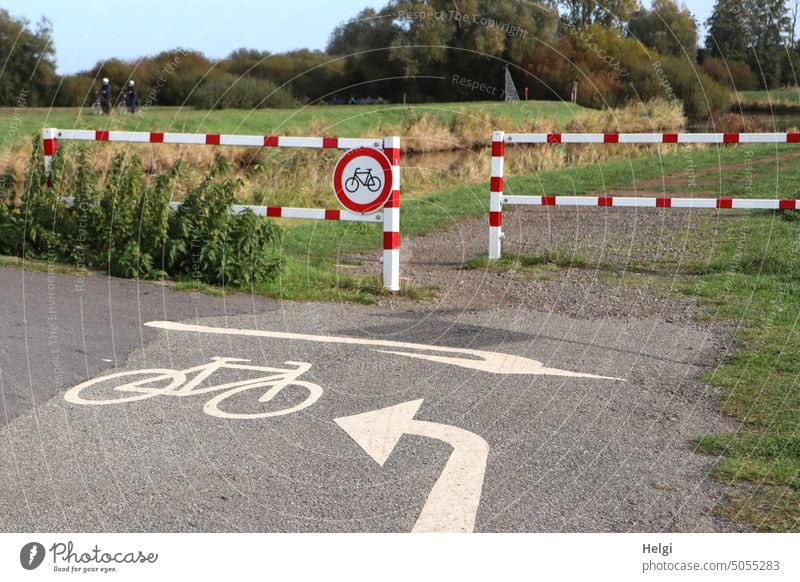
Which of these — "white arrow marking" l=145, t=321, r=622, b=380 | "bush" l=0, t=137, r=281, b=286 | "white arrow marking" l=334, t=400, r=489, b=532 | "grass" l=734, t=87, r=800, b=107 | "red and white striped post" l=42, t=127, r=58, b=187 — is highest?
"grass" l=734, t=87, r=800, b=107

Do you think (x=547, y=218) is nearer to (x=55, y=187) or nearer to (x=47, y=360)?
(x=55, y=187)

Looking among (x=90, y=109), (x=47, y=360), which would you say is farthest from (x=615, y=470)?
(x=90, y=109)

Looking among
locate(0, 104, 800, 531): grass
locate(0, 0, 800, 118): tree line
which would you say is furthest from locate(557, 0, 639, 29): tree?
locate(0, 104, 800, 531): grass

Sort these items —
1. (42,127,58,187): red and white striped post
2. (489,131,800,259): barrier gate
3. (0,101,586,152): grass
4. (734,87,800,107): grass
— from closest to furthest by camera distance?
(489,131,800,259): barrier gate → (42,127,58,187): red and white striped post → (734,87,800,107): grass → (0,101,586,152): grass

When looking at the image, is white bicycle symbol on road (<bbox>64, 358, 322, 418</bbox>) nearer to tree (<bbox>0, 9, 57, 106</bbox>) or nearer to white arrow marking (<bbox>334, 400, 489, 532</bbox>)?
white arrow marking (<bbox>334, 400, 489, 532</bbox>)

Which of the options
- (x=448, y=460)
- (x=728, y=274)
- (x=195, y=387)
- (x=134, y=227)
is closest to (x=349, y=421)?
(x=448, y=460)

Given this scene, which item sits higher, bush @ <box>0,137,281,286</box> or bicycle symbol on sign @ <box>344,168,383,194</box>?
bicycle symbol on sign @ <box>344,168,383,194</box>

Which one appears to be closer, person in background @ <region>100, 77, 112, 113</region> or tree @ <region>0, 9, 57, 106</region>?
tree @ <region>0, 9, 57, 106</region>

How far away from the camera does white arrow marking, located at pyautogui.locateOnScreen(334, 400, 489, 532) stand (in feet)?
12.5

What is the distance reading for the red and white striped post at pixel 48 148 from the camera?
32.0 feet

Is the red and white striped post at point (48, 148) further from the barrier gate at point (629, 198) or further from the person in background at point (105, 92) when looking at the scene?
the person in background at point (105, 92)

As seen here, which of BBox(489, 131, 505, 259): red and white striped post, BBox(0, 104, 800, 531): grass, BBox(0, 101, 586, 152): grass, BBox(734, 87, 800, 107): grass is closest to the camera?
BBox(0, 104, 800, 531): grass

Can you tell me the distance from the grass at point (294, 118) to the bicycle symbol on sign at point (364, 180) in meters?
8.99

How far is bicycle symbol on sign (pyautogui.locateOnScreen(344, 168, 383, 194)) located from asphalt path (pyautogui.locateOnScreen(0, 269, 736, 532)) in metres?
1.40
